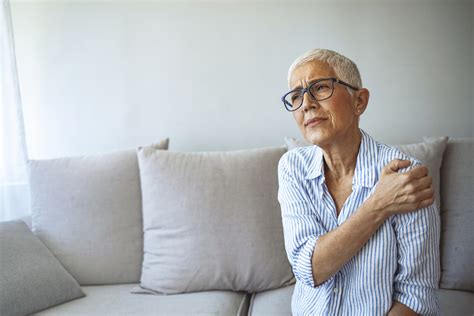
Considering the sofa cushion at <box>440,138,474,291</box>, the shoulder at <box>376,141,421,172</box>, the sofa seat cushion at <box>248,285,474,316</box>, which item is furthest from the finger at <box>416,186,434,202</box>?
the sofa cushion at <box>440,138,474,291</box>

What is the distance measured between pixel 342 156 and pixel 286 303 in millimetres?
643

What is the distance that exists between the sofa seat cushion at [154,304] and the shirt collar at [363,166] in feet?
2.05

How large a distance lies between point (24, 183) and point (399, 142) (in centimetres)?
186

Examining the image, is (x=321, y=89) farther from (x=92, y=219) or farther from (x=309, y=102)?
(x=92, y=219)

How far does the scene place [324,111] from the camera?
49.9 inches

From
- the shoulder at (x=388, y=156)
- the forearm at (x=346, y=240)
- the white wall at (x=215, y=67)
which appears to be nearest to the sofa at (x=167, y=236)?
the white wall at (x=215, y=67)

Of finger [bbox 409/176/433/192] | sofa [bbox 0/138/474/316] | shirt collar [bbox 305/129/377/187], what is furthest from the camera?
sofa [bbox 0/138/474/316]

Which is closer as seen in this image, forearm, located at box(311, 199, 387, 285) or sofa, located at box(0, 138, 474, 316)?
forearm, located at box(311, 199, 387, 285)

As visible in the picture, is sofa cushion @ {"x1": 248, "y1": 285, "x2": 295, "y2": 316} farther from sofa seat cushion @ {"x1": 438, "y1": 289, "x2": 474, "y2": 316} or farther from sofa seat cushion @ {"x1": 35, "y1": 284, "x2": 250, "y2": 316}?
sofa seat cushion @ {"x1": 438, "y1": 289, "x2": 474, "y2": 316}

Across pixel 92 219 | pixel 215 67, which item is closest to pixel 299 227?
pixel 92 219

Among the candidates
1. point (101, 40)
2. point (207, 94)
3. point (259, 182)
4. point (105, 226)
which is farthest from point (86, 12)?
point (259, 182)

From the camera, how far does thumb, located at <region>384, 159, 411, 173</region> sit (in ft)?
3.86

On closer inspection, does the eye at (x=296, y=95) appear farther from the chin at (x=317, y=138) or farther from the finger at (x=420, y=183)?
the finger at (x=420, y=183)

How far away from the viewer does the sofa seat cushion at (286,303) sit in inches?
60.9
